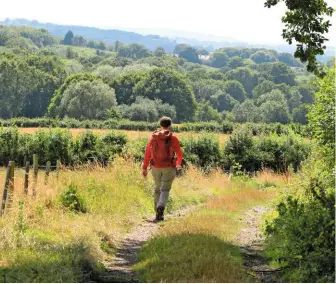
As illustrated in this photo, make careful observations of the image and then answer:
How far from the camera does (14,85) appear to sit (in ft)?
437

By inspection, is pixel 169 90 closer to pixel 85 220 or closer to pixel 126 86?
pixel 126 86

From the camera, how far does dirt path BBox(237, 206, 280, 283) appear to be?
28.3ft

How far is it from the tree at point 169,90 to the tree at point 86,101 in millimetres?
14614

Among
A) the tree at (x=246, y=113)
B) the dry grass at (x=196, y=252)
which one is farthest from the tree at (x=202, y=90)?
the dry grass at (x=196, y=252)

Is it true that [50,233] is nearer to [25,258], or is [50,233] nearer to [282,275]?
[25,258]

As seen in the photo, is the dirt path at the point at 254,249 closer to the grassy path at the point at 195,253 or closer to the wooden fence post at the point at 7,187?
the grassy path at the point at 195,253

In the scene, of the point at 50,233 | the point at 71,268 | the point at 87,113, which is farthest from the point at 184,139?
the point at 87,113

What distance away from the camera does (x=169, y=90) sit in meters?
128

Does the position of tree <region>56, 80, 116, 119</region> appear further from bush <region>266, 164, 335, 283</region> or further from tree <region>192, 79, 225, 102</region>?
bush <region>266, 164, 335, 283</region>

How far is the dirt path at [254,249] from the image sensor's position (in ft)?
28.3

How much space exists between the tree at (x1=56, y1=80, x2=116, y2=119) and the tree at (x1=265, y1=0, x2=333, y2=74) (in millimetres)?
96308

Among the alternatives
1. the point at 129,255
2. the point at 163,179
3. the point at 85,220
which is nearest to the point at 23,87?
the point at 163,179

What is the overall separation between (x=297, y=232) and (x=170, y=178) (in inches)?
219

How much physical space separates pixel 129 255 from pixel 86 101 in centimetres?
10000
